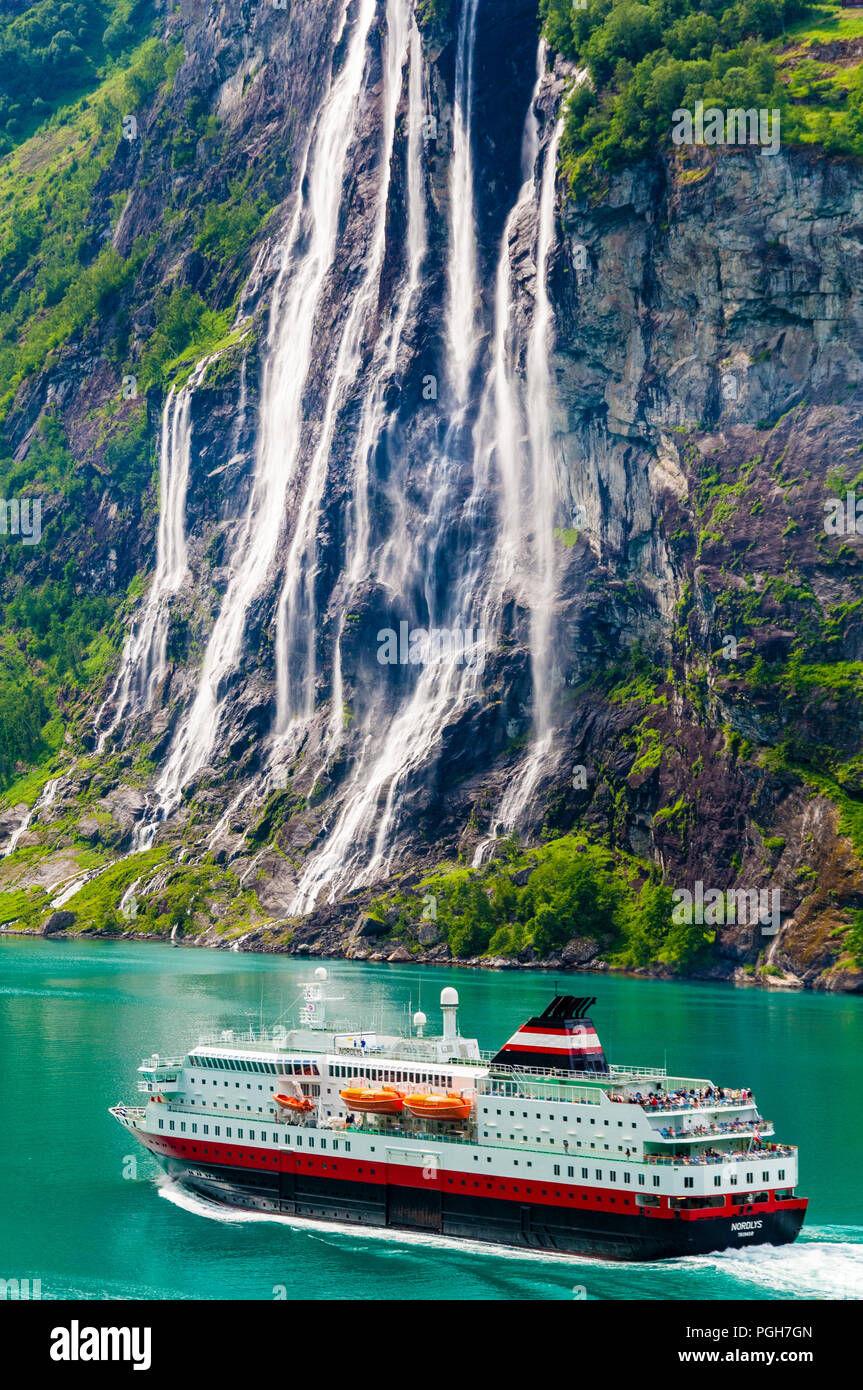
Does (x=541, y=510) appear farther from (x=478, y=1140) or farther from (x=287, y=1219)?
(x=478, y=1140)

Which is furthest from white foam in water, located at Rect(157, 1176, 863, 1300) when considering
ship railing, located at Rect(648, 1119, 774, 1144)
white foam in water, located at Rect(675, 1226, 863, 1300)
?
ship railing, located at Rect(648, 1119, 774, 1144)

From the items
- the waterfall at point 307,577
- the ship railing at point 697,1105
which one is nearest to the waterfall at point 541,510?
the waterfall at point 307,577

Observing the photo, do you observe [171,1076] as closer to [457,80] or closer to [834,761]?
[834,761]

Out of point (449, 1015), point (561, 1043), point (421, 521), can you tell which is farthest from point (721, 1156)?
point (421, 521)

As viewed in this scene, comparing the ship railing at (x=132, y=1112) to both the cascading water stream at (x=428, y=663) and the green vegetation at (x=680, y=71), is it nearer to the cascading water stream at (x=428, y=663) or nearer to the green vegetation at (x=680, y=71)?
the cascading water stream at (x=428, y=663)

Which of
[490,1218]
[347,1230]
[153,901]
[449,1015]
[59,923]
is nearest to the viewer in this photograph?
[490,1218]
